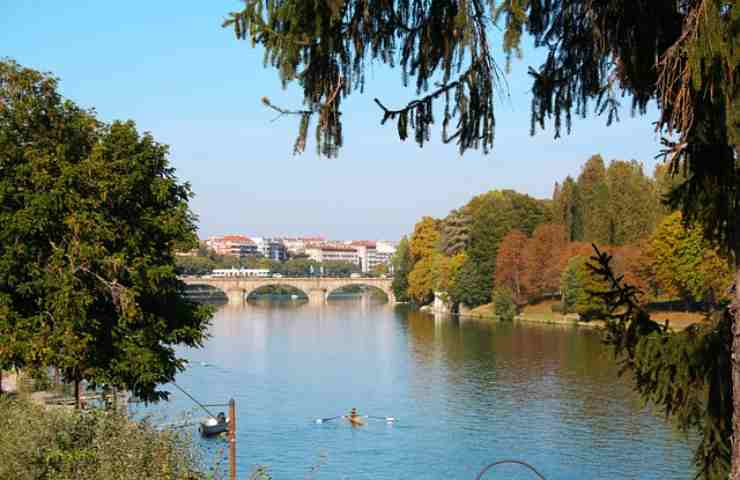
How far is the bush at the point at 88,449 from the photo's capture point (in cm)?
1006

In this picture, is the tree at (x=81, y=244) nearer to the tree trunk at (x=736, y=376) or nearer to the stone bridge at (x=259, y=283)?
the tree trunk at (x=736, y=376)

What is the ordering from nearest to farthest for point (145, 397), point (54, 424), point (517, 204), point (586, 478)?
point (54, 424)
point (145, 397)
point (586, 478)
point (517, 204)

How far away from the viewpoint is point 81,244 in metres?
16.8

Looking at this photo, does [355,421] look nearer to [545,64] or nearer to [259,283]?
[545,64]

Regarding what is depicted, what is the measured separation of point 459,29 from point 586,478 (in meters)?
18.2

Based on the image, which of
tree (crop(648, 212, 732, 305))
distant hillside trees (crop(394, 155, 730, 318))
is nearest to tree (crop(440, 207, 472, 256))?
distant hillside trees (crop(394, 155, 730, 318))

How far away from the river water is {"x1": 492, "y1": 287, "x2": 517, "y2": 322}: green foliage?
929 cm

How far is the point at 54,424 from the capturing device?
1165cm

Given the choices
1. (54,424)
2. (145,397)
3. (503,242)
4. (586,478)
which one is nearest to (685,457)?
(586,478)

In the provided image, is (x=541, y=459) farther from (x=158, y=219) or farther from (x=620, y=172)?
(x=620, y=172)

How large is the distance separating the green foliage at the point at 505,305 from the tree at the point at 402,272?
2905cm

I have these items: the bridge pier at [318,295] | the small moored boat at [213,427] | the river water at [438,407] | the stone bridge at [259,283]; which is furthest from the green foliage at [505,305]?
the bridge pier at [318,295]

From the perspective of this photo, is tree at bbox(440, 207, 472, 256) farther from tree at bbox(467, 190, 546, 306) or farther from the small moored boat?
the small moored boat

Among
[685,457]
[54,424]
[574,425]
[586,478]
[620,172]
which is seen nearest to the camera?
[54,424]
